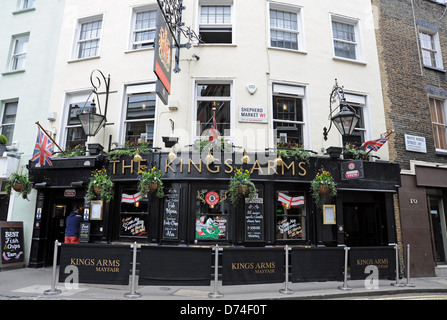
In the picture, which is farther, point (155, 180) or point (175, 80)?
point (175, 80)

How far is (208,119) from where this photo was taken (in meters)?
10.3

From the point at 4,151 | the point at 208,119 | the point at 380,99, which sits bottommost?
the point at 4,151

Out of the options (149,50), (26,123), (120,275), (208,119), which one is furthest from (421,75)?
(26,123)

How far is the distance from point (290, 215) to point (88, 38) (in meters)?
10.3

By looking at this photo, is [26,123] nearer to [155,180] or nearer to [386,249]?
[155,180]

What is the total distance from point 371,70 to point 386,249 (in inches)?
274

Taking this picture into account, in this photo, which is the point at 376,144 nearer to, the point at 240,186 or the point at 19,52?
the point at 240,186

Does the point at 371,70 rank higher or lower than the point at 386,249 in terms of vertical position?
higher

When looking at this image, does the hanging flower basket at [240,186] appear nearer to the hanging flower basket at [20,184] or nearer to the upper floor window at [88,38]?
the hanging flower basket at [20,184]

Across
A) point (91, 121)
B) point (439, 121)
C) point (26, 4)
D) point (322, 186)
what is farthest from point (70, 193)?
point (439, 121)

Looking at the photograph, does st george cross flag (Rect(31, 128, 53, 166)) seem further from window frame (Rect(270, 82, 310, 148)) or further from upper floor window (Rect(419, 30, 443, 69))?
upper floor window (Rect(419, 30, 443, 69))

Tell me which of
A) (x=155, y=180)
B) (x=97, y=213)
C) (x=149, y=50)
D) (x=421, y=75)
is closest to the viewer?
(x=155, y=180)

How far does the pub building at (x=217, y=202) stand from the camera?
30.6 feet

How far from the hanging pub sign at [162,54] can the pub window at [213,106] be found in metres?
1.78
